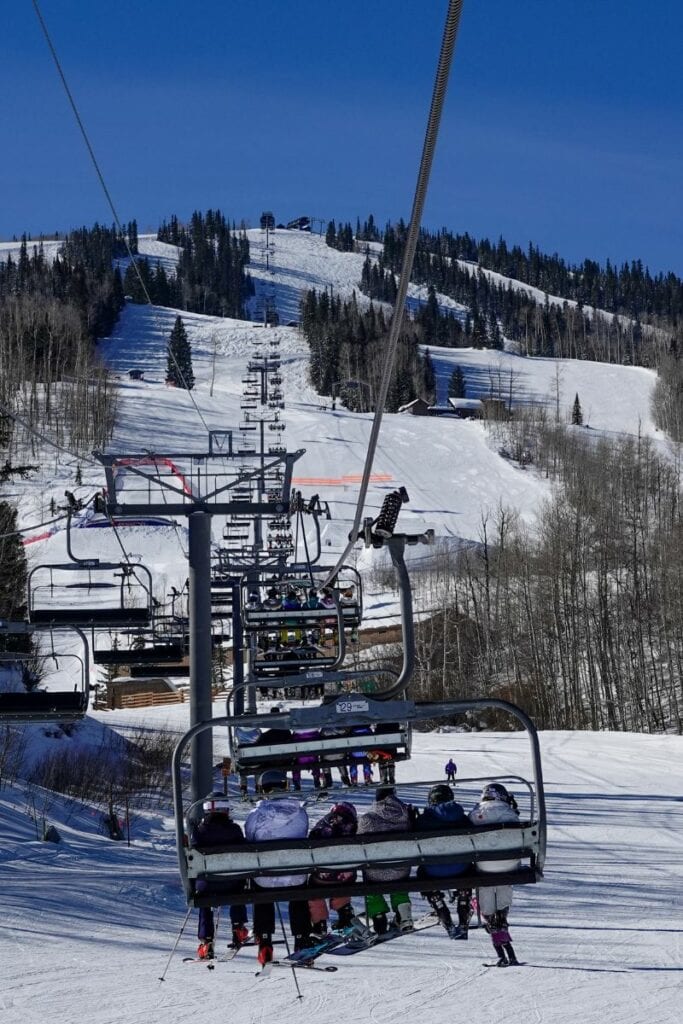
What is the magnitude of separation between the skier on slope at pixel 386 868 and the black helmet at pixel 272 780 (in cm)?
108

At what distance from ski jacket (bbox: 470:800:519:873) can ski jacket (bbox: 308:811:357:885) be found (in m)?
0.74

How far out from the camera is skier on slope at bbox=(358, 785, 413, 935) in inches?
276

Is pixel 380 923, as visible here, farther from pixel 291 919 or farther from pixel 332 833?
pixel 332 833

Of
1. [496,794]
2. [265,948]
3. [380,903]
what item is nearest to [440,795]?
[496,794]

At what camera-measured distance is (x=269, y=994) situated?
1099 centimetres

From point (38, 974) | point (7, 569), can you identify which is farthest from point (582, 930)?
point (7, 569)

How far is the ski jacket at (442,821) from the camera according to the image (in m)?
7.09

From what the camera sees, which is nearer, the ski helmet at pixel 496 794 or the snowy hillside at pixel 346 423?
the ski helmet at pixel 496 794

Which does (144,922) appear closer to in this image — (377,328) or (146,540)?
(146,540)

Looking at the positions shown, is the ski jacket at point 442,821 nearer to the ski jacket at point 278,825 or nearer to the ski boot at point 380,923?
the ski jacket at point 278,825

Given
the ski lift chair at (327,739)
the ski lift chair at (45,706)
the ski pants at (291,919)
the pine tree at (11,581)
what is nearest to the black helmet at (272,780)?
the ski lift chair at (327,739)

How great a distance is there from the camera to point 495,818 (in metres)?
7.11

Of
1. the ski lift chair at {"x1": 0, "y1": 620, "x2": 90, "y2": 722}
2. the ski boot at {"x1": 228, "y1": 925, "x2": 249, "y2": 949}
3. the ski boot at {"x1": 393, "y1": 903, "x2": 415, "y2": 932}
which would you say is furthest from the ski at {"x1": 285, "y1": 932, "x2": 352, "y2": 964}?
the ski lift chair at {"x1": 0, "y1": 620, "x2": 90, "y2": 722}

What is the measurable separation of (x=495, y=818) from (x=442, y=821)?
356 millimetres
